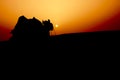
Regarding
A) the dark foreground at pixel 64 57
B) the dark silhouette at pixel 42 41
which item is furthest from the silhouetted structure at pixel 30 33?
the dark foreground at pixel 64 57

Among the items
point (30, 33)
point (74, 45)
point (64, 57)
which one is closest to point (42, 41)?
point (30, 33)

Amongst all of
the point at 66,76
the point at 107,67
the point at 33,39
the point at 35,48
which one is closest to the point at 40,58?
the point at 35,48

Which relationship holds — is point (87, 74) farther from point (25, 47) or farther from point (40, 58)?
point (25, 47)

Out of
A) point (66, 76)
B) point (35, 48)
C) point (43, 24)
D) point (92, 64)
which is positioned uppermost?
point (43, 24)

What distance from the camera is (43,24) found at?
630 centimetres

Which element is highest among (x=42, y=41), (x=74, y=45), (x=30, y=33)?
(x=30, y=33)

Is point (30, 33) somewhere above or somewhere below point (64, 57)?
above

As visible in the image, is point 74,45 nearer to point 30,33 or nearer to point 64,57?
point 64,57

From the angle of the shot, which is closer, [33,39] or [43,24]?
[33,39]

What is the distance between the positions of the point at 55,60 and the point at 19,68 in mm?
1505

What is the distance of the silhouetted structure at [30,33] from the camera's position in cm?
563

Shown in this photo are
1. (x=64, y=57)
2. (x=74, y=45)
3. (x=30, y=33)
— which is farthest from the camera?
(x=74, y=45)

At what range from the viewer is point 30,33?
5.75 m

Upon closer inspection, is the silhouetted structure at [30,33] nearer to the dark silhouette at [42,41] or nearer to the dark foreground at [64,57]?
the dark silhouette at [42,41]
